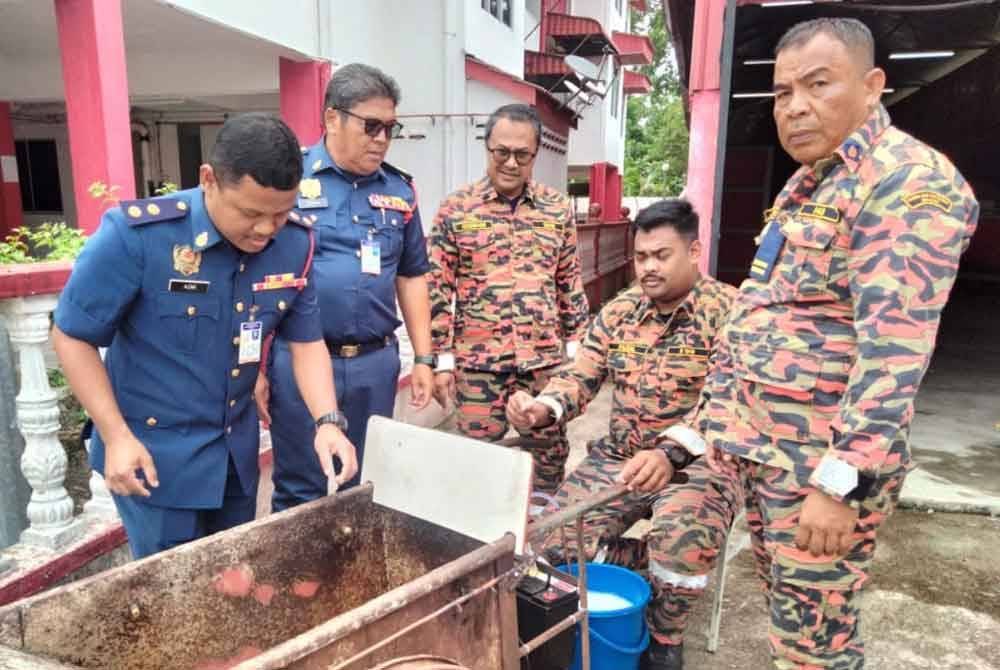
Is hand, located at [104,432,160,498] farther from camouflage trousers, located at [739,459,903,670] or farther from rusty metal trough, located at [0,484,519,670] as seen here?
camouflage trousers, located at [739,459,903,670]

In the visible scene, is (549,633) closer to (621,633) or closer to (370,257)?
(621,633)

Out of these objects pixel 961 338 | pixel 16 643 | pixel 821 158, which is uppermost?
pixel 821 158

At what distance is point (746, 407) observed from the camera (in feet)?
5.74

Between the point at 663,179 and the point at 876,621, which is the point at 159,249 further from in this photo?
the point at 663,179

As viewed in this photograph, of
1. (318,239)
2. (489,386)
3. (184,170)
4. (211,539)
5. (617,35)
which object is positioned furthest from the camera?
(617,35)

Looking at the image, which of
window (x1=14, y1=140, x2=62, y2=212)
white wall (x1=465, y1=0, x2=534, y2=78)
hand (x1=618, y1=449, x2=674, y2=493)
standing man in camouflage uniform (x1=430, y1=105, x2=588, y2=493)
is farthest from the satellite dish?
hand (x1=618, y1=449, x2=674, y2=493)

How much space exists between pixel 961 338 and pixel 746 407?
8683 mm

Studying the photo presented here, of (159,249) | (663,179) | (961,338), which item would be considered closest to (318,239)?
(159,249)

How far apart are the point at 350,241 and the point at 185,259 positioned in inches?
31.7

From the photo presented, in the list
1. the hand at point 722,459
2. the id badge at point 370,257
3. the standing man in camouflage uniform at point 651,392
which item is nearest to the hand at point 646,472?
the standing man in camouflage uniform at point 651,392

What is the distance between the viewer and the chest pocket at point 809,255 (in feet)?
5.17

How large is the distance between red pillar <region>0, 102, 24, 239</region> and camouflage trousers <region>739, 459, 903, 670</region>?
9585mm

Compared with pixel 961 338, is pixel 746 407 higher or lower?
higher

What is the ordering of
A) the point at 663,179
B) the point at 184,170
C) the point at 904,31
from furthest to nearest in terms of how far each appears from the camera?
the point at 663,179 → the point at 184,170 → the point at 904,31
